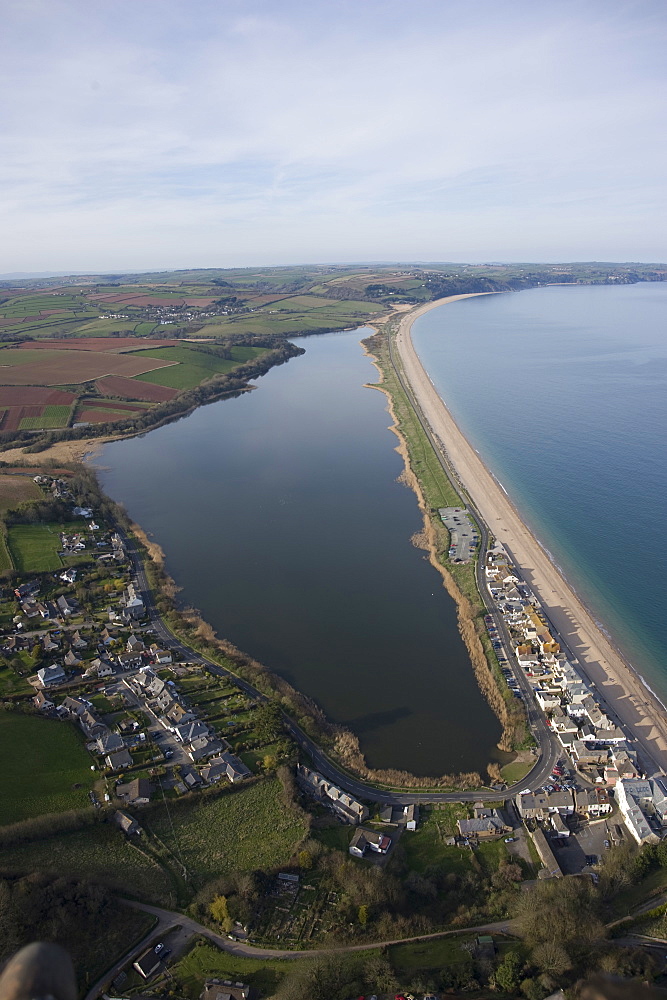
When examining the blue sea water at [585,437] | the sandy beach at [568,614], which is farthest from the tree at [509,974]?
the blue sea water at [585,437]

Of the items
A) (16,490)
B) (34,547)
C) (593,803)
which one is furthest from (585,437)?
(16,490)

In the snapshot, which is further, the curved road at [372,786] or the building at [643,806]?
the curved road at [372,786]

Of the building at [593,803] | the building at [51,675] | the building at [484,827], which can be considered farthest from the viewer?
the building at [51,675]

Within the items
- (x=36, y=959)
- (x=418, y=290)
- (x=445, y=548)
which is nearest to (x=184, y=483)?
(x=445, y=548)

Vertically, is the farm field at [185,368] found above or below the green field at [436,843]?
above

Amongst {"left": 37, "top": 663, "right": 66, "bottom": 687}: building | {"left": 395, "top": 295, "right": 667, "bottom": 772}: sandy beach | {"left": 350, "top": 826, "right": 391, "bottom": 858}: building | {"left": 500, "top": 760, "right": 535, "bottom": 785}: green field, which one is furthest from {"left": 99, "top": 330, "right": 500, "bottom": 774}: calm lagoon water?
{"left": 37, "top": 663, "right": 66, "bottom": 687}: building

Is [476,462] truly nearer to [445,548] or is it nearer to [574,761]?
[445,548]

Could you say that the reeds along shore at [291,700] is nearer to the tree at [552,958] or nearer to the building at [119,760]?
the building at [119,760]
